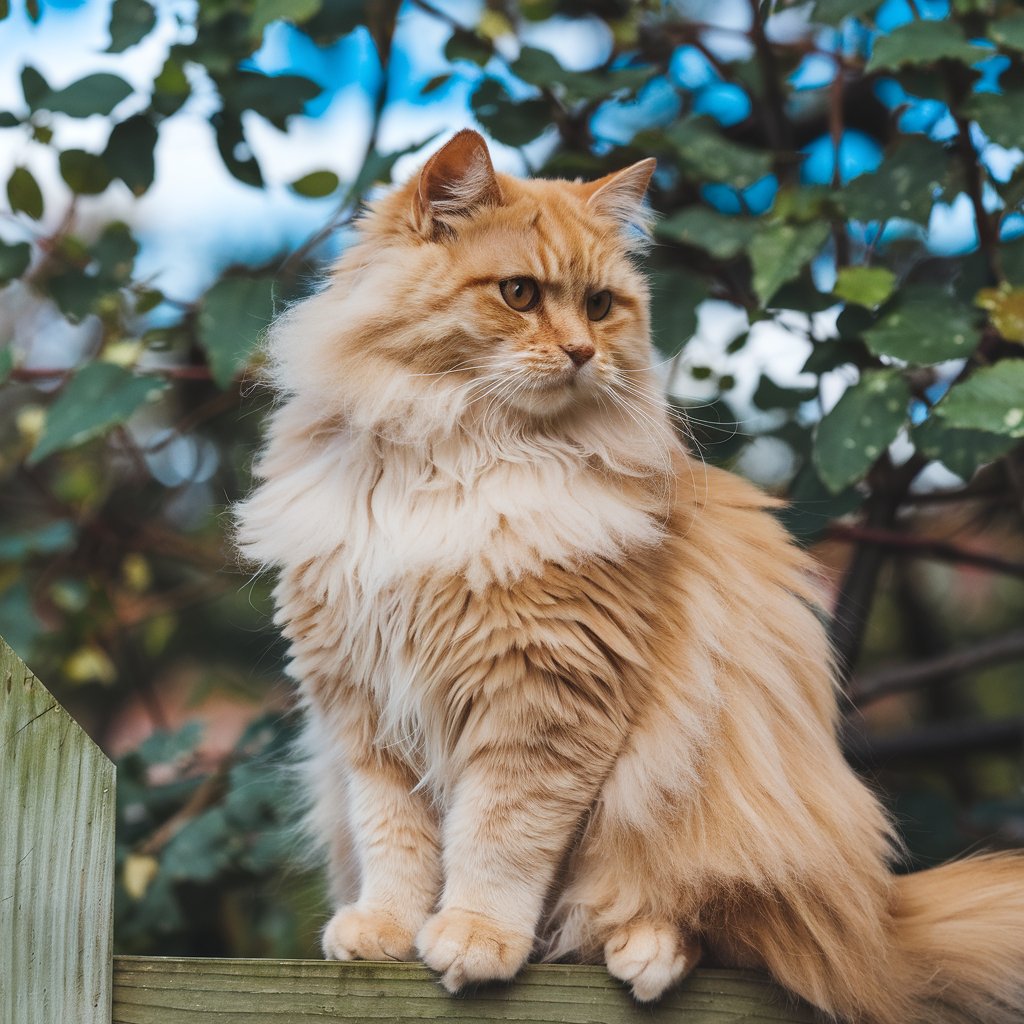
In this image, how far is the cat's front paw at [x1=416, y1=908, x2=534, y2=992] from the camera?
1281mm

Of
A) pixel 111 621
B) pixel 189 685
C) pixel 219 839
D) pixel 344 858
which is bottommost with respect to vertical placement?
pixel 189 685

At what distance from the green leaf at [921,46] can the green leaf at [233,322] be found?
1.16 meters

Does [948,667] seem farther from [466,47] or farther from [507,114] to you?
[466,47]

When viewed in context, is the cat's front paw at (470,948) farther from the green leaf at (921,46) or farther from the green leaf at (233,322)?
the green leaf at (921,46)

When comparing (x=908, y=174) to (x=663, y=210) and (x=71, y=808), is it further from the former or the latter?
(x=71, y=808)

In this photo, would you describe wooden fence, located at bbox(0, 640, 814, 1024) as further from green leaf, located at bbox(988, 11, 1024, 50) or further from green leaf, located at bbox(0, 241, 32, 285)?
green leaf, located at bbox(988, 11, 1024, 50)

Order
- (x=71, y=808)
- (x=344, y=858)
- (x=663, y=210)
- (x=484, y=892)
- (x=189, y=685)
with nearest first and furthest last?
(x=71, y=808), (x=484, y=892), (x=344, y=858), (x=663, y=210), (x=189, y=685)

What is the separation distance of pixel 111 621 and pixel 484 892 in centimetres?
183

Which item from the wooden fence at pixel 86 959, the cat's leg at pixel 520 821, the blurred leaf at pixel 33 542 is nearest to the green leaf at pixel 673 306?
the cat's leg at pixel 520 821

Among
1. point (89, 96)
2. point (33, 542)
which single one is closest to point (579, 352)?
point (89, 96)

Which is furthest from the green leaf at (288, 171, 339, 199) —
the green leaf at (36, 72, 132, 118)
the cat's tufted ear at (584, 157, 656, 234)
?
the cat's tufted ear at (584, 157, 656, 234)

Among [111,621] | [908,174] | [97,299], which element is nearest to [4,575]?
[111,621]

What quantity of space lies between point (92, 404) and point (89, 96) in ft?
1.87

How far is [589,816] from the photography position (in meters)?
1.54
